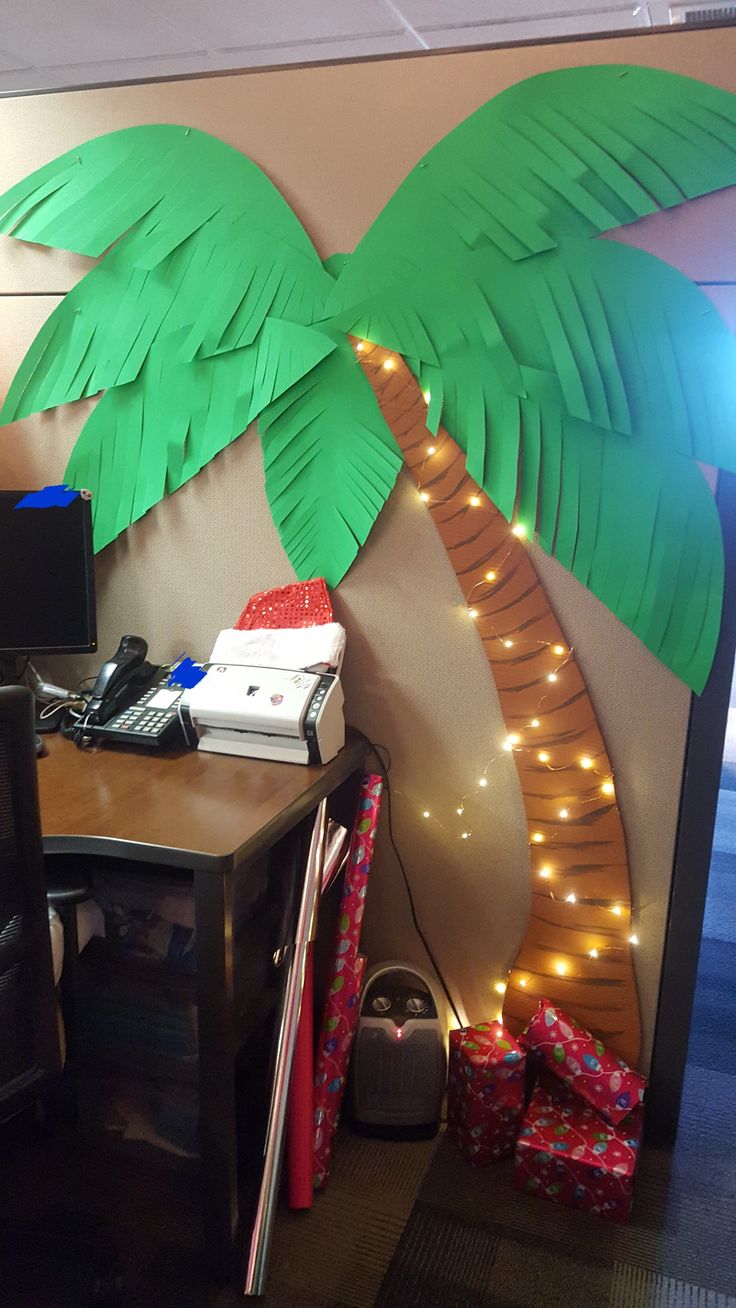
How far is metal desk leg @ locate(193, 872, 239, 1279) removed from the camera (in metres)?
1.47

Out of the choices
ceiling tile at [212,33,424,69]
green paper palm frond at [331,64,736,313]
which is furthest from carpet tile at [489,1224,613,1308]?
ceiling tile at [212,33,424,69]

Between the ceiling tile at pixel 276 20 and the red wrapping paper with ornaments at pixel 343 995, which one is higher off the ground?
the ceiling tile at pixel 276 20

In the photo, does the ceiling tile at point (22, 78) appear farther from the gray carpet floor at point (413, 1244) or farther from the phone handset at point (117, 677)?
the gray carpet floor at point (413, 1244)

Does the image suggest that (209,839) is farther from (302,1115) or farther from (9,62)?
(9,62)

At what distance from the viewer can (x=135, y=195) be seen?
2.08 m

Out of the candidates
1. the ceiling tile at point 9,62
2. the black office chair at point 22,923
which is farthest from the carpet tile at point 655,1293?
the ceiling tile at point 9,62

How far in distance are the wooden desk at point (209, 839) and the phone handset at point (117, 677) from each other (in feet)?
0.64

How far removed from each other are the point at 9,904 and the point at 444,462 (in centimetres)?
121

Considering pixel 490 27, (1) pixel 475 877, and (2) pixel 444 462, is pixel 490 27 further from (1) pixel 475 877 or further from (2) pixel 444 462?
(1) pixel 475 877

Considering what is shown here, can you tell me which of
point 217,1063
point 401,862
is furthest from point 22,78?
point 217,1063

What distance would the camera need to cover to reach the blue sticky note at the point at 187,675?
2113mm

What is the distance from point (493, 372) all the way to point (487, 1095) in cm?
152

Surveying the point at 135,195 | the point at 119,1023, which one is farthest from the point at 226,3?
the point at 119,1023

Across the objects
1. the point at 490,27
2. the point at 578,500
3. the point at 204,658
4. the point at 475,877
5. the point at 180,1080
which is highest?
the point at 490,27
